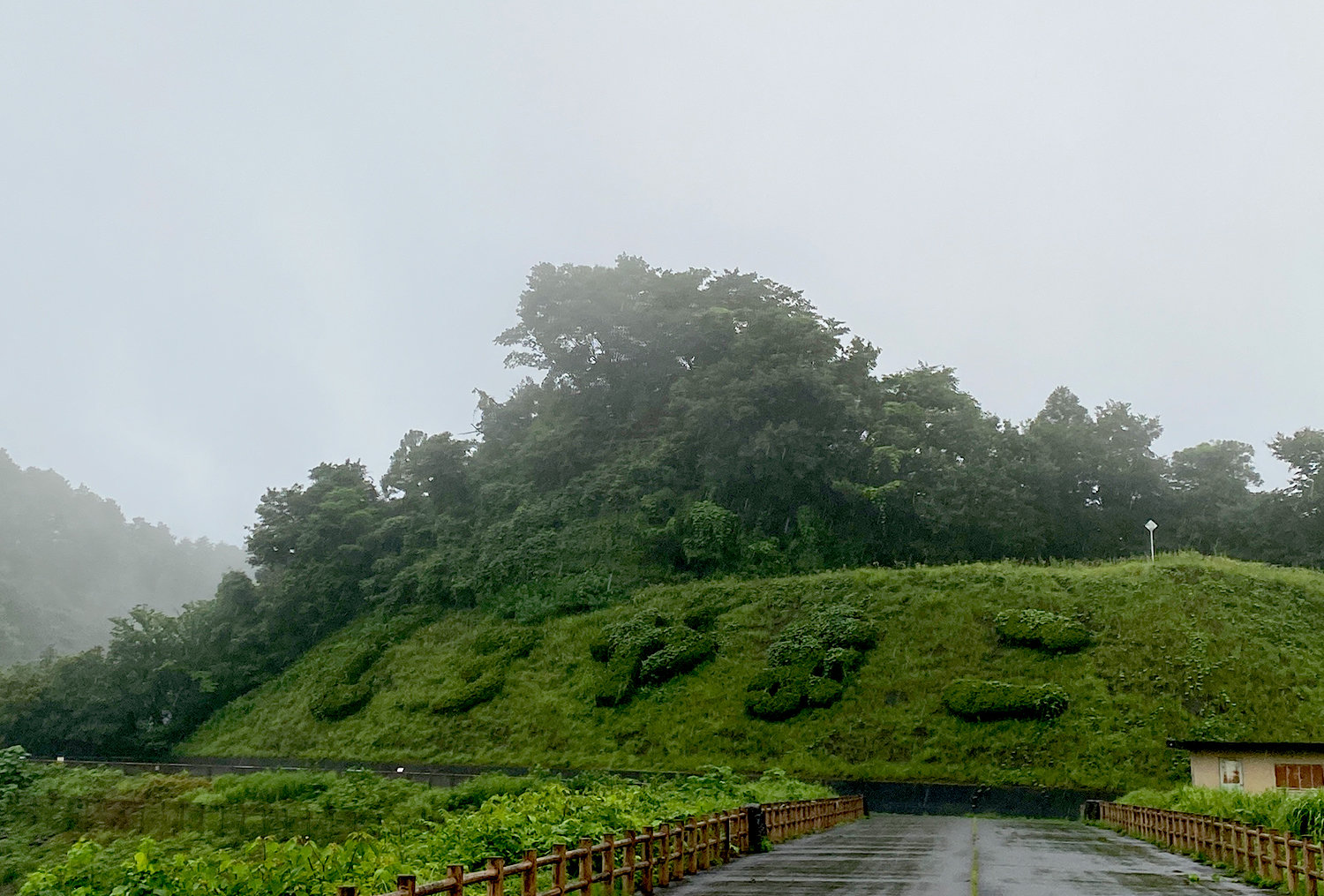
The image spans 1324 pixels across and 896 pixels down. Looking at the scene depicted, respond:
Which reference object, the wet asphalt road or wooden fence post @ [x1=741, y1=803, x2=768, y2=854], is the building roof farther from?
wooden fence post @ [x1=741, y1=803, x2=768, y2=854]

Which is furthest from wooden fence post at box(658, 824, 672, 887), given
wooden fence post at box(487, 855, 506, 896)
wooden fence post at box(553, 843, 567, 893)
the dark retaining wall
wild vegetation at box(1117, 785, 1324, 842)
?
the dark retaining wall

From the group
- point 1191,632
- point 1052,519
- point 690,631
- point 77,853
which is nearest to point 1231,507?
point 1052,519

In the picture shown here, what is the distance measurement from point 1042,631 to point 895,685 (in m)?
5.74

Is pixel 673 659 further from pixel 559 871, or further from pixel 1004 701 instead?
pixel 559 871

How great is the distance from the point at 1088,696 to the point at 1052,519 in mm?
22924

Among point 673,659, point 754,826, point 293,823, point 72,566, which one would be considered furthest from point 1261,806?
point 72,566

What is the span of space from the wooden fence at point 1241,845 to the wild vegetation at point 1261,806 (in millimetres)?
404

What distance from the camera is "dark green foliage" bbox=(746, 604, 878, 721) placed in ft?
125

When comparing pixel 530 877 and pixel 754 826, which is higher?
pixel 530 877

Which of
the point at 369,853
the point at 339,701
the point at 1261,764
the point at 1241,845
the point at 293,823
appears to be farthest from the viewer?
the point at 339,701

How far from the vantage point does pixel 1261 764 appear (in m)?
25.4

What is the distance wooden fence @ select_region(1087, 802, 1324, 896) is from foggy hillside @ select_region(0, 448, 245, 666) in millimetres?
100283

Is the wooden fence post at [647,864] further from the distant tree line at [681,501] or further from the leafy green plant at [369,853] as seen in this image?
the distant tree line at [681,501]

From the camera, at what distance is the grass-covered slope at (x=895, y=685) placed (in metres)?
34.0
